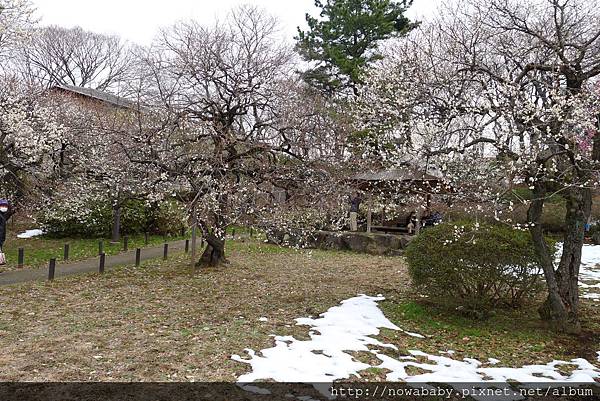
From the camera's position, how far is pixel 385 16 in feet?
69.3

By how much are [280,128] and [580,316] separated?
21.6 ft

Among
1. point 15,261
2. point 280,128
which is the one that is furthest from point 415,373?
point 15,261

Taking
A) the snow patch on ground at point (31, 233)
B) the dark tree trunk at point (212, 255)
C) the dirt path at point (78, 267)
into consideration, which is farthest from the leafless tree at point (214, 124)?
the snow patch on ground at point (31, 233)

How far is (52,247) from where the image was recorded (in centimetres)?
1412

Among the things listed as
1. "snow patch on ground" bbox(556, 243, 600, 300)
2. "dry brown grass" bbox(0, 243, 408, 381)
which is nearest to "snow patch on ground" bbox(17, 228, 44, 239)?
"dry brown grass" bbox(0, 243, 408, 381)

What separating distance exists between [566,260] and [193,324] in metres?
5.55

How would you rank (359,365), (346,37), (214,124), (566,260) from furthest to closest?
(346,37) < (214,124) < (566,260) < (359,365)

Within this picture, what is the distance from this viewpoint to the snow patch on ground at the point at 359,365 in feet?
15.1

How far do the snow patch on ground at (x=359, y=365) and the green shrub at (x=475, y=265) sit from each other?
1558mm

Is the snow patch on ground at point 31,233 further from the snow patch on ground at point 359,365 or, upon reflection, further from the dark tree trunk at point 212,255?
the snow patch on ground at point 359,365

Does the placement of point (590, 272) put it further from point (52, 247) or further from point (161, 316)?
point (52, 247)

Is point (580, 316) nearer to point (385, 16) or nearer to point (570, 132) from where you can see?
point (570, 132)

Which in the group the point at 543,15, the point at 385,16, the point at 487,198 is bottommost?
the point at 487,198

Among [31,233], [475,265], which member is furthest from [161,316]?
[31,233]
